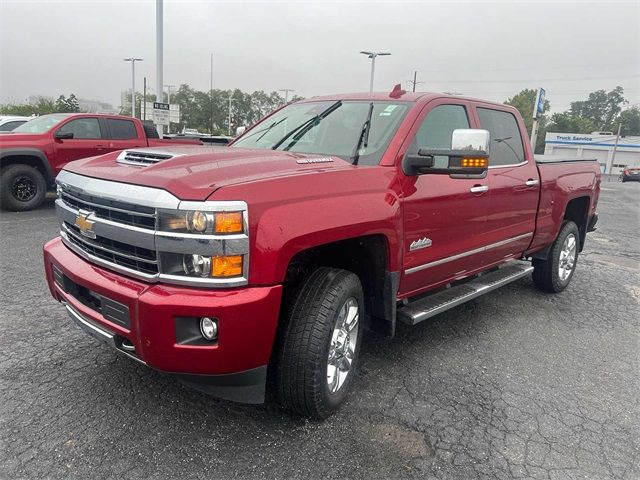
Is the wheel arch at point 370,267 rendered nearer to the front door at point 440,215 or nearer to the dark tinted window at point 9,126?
the front door at point 440,215

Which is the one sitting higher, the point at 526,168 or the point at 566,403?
the point at 526,168

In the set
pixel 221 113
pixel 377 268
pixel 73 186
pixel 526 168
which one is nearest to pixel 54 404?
pixel 73 186

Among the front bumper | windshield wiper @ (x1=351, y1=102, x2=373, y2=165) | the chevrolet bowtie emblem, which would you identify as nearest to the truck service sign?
windshield wiper @ (x1=351, y1=102, x2=373, y2=165)

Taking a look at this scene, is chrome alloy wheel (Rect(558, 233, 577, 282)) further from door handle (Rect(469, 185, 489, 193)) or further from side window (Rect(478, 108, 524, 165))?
door handle (Rect(469, 185, 489, 193))

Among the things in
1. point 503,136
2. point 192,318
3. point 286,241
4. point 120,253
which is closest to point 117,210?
point 120,253

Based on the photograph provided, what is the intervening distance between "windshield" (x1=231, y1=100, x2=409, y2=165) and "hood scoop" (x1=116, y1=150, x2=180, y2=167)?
3.37ft

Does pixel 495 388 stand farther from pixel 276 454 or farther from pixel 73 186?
pixel 73 186

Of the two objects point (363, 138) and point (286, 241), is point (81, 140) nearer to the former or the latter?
point (363, 138)

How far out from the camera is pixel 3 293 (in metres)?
4.55

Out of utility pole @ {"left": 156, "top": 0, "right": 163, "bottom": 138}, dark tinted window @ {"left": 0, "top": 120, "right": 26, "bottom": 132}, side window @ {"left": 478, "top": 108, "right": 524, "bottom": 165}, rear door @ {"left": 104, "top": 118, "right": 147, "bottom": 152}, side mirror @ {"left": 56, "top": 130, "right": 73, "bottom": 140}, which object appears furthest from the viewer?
utility pole @ {"left": 156, "top": 0, "right": 163, "bottom": 138}

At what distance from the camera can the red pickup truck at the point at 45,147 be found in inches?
342

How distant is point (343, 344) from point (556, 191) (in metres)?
3.31

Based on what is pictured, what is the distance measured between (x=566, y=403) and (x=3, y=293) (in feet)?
15.5

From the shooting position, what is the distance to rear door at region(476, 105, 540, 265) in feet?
13.5
